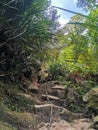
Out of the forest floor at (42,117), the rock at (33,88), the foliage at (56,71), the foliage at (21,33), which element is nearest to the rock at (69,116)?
the forest floor at (42,117)

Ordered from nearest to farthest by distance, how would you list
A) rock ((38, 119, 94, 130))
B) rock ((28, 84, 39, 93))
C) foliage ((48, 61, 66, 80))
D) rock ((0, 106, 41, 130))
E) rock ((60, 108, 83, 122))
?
rock ((0, 106, 41, 130)) < rock ((38, 119, 94, 130)) < rock ((60, 108, 83, 122)) < rock ((28, 84, 39, 93)) < foliage ((48, 61, 66, 80))

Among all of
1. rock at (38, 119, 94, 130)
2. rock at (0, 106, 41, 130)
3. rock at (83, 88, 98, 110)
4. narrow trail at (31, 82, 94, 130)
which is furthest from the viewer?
rock at (83, 88, 98, 110)

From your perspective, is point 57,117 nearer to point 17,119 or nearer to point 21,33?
point 17,119

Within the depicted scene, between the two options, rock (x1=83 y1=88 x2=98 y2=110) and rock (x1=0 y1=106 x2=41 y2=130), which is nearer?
rock (x1=0 y1=106 x2=41 y2=130)

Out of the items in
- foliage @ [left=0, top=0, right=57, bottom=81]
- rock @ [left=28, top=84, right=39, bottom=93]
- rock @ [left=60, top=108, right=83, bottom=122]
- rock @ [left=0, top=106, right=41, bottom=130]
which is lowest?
rock @ [left=60, top=108, right=83, bottom=122]

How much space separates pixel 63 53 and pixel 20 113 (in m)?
5.32

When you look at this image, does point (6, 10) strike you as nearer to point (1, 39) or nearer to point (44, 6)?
point (1, 39)

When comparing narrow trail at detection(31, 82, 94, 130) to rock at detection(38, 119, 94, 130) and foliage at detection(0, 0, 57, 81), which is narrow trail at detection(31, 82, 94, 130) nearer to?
rock at detection(38, 119, 94, 130)

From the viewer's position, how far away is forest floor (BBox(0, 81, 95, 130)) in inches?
164

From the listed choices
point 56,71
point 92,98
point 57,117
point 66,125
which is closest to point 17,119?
point 66,125

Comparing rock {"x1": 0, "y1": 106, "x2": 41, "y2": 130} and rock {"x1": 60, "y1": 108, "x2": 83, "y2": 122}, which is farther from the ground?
rock {"x1": 0, "y1": 106, "x2": 41, "y2": 130}

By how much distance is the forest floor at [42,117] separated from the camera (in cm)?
416

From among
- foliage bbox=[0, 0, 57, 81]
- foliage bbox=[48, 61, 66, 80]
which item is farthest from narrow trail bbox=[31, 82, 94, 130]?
foliage bbox=[48, 61, 66, 80]

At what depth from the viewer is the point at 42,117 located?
492cm
